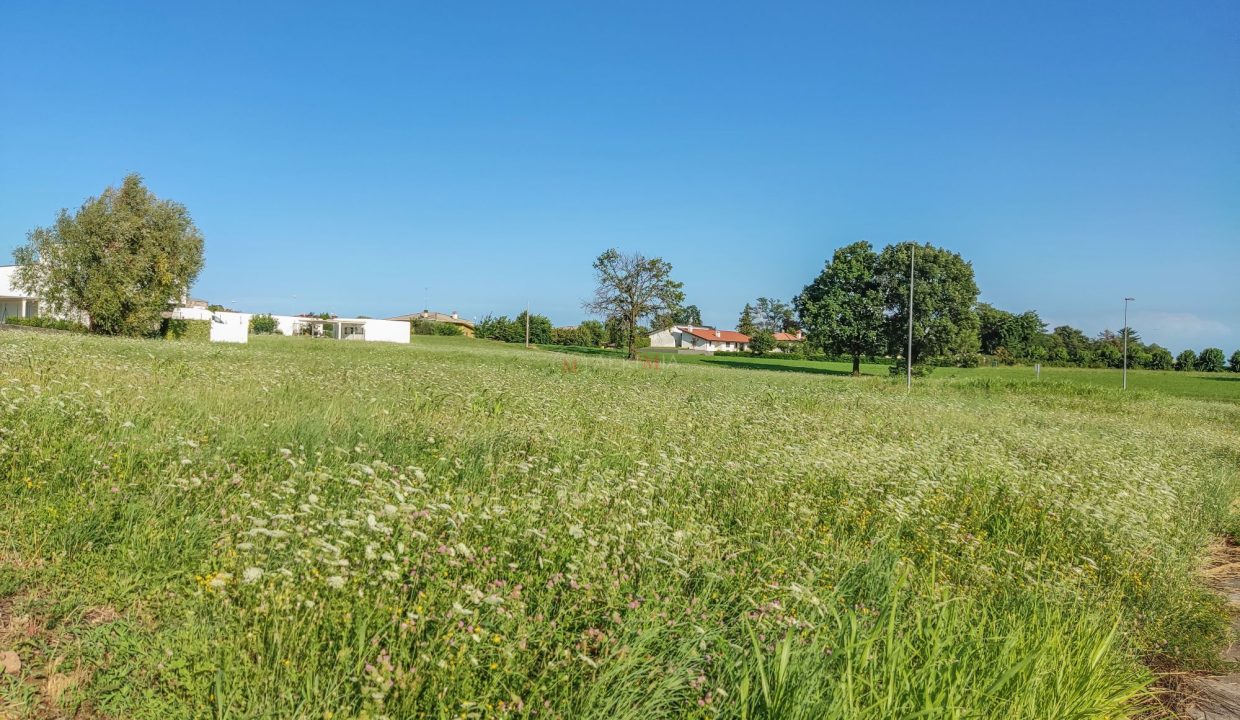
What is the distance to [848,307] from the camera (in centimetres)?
4916

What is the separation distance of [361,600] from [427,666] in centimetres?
51

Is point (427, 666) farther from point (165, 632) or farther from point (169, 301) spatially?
point (169, 301)

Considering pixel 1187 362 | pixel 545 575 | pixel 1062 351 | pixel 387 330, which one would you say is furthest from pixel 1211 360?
pixel 545 575

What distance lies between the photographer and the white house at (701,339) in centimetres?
12638

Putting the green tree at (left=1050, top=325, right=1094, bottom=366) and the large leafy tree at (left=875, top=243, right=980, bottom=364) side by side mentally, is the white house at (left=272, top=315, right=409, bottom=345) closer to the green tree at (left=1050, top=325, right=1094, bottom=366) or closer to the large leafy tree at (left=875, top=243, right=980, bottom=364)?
the large leafy tree at (left=875, top=243, right=980, bottom=364)

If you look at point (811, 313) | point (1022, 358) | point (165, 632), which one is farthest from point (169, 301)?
point (1022, 358)

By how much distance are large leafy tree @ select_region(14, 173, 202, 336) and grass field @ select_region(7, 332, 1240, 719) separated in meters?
38.7

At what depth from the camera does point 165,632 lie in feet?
10.3

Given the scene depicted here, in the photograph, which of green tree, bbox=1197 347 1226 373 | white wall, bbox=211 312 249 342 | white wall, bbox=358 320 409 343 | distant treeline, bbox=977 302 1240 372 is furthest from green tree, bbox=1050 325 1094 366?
white wall, bbox=211 312 249 342

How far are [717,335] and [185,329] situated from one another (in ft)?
320

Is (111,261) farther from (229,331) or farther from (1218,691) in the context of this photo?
(1218,691)

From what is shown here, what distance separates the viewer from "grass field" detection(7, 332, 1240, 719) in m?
2.92

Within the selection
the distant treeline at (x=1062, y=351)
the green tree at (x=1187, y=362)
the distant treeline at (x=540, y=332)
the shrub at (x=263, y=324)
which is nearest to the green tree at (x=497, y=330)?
the distant treeline at (x=540, y=332)

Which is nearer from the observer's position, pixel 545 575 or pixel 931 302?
pixel 545 575
